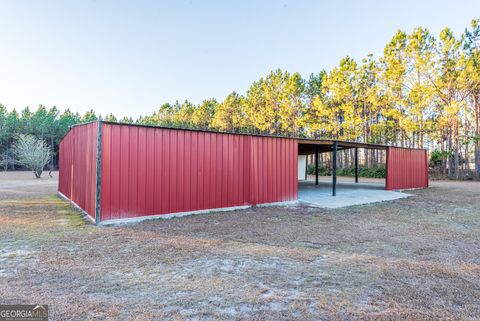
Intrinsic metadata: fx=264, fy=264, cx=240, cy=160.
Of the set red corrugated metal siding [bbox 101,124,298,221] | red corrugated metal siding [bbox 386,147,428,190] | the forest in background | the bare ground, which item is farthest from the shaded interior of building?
the bare ground

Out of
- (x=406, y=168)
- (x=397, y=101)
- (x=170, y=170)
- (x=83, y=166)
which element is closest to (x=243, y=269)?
(x=170, y=170)

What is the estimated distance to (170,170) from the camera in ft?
19.9

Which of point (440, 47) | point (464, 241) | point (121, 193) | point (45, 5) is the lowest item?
point (464, 241)

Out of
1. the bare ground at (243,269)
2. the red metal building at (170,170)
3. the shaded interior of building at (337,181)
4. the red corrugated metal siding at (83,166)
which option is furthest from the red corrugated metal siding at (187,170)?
the shaded interior of building at (337,181)

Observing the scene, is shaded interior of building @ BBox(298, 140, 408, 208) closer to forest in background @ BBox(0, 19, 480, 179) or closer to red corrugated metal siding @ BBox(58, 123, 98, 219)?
forest in background @ BBox(0, 19, 480, 179)

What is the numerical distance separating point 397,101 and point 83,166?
21.1 meters

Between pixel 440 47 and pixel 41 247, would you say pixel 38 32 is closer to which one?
pixel 41 247

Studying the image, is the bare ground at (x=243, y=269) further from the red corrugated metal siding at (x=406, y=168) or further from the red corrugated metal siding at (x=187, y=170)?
the red corrugated metal siding at (x=406, y=168)

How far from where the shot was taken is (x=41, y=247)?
3.81 meters

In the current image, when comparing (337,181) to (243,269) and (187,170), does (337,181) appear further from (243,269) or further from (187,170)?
(243,269)

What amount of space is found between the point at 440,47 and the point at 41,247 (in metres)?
23.7

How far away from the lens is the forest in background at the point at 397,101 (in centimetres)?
1817

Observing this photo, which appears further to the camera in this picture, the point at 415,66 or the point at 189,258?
the point at 415,66

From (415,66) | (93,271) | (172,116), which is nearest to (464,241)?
(93,271)
